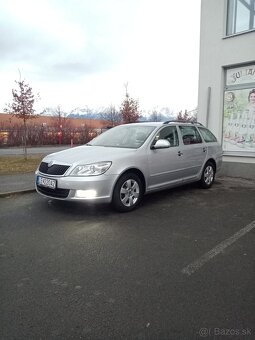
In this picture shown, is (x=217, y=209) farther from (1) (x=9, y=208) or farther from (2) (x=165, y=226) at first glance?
(1) (x=9, y=208)

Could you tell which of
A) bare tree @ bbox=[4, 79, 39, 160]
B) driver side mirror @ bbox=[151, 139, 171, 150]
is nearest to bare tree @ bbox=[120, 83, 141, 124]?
bare tree @ bbox=[4, 79, 39, 160]

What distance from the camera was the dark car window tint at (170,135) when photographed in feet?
22.4

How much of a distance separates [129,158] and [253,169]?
5366 mm

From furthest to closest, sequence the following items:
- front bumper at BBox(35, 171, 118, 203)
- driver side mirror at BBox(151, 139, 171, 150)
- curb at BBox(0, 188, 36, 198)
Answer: curb at BBox(0, 188, 36, 198)
driver side mirror at BBox(151, 139, 171, 150)
front bumper at BBox(35, 171, 118, 203)

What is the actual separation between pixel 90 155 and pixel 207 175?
142 inches

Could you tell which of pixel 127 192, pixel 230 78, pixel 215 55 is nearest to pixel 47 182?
pixel 127 192

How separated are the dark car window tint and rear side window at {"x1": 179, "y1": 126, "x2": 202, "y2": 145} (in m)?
0.27

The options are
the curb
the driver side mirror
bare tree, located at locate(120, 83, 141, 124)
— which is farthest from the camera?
bare tree, located at locate(120, 83, 141, 124)

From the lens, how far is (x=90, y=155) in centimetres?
588

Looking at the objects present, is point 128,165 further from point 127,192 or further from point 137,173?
point 127,192

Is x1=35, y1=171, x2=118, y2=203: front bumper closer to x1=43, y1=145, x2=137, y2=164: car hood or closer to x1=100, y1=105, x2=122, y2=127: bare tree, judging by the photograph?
x1=43, y1=145, x2=137, y2=164: car hood

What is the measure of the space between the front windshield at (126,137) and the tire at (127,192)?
0.71 m

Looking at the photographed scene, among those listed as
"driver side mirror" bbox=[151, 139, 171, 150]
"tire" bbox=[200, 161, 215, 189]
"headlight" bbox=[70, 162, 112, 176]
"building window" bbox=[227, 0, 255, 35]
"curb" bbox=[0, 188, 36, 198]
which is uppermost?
"building window" bbox=[227, 0, 255, 35]

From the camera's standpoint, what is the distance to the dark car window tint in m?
6.82
